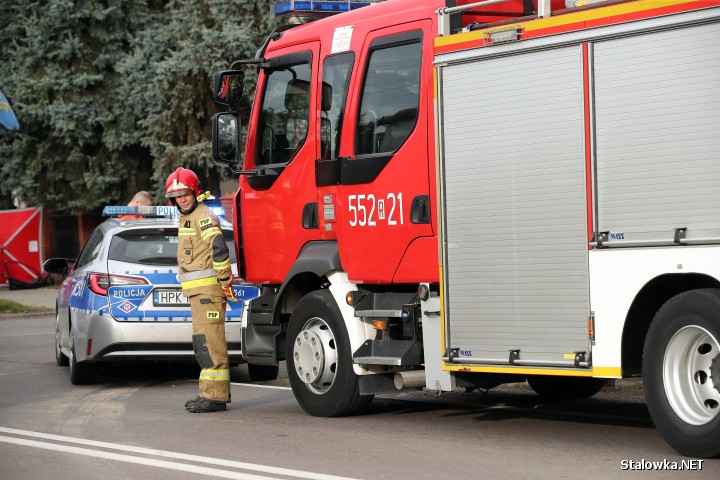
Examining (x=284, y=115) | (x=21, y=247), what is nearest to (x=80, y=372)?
(x=284, y=115)

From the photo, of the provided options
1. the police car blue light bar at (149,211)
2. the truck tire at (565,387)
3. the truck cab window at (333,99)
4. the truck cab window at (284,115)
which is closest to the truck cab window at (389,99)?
the truck cab window at (333,99)

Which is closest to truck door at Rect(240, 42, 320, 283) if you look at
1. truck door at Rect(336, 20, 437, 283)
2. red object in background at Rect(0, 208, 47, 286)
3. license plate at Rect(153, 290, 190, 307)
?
truck door at Rect(336, 20, 437, 283)

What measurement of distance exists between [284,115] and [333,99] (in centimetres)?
74

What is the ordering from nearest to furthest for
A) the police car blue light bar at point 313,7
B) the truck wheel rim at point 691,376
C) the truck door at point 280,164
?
1. the truck wheel rim at point 691,376
2. the truck door at point 280,164
3. the police car blue light bar at point 313,7

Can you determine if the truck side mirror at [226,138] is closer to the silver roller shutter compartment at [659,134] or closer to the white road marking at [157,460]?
the white road marking at [157,460]

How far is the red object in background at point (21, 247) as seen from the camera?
3228cm

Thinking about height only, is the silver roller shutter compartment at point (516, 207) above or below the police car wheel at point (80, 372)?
above

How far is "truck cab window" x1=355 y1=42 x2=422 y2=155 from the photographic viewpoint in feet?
30.5

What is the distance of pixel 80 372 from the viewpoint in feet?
42.4

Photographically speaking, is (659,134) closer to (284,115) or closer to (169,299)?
(284,115)

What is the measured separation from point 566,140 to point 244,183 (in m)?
3.83

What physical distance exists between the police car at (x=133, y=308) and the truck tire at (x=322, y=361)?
217cm

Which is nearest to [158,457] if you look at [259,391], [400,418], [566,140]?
[400,418]

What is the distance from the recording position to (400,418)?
32.8 ft
